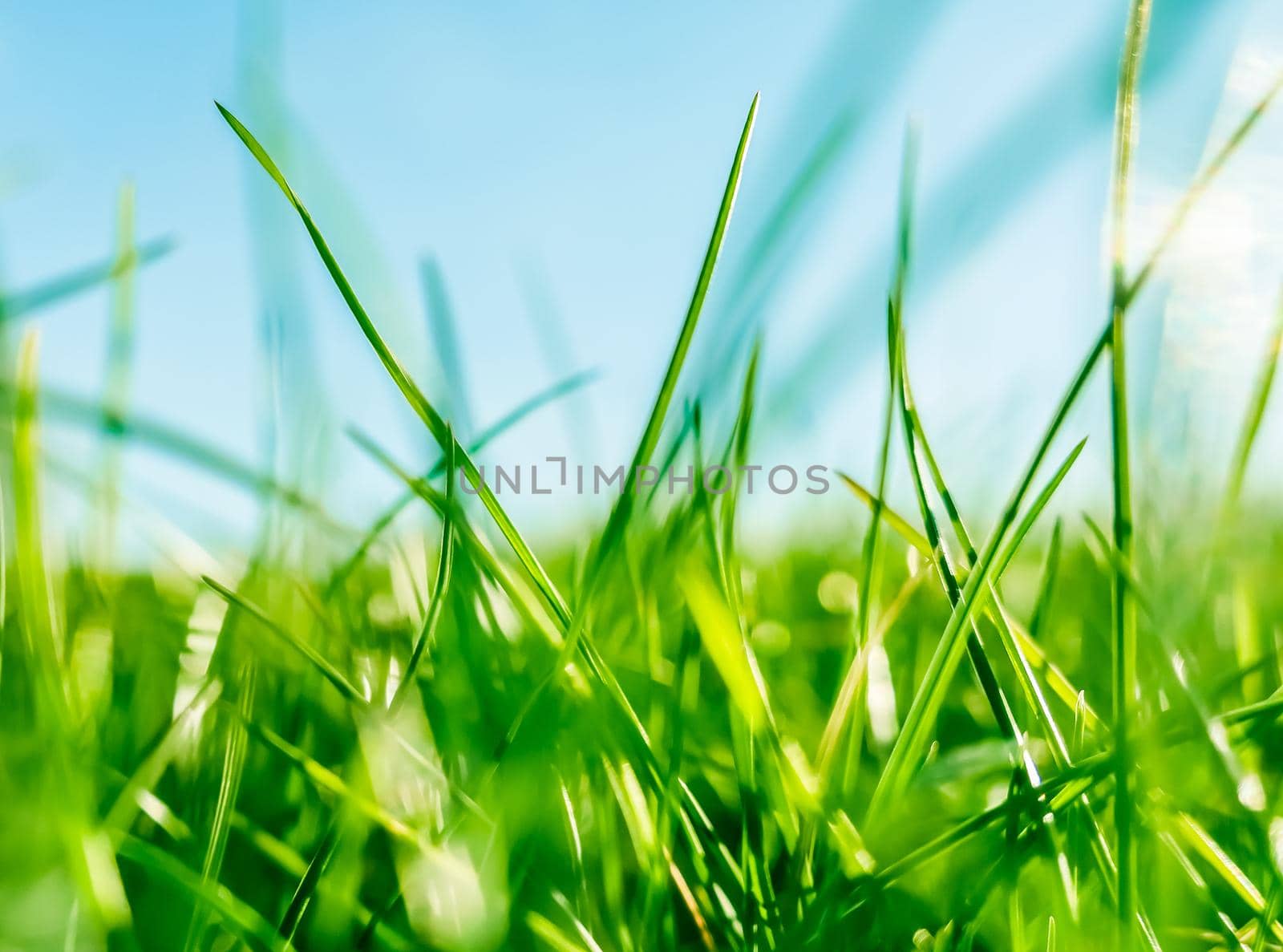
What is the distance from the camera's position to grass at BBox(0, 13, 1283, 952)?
0.23 m

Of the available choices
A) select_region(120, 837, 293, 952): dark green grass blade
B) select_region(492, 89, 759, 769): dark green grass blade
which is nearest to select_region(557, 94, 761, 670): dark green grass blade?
select_region(492, 89, 759, 769): dark green grass blade

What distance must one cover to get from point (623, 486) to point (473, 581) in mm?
101

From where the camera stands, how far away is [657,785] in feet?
0.86

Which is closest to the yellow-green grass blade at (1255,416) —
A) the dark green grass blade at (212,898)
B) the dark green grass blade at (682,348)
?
the dark green grass blade at (682,348)

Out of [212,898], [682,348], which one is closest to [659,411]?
[682,348]

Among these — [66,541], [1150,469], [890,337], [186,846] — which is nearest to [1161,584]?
[1150,469]

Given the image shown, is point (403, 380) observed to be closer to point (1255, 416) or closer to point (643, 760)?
point (643, 760)

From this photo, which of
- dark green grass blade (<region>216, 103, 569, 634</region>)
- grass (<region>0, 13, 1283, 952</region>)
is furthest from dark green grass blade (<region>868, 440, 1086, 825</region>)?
dark green grass blade (<region>216, 103, 569, 634</region>)

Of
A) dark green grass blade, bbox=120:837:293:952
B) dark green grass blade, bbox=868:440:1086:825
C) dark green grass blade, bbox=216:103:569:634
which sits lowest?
dark green grass blade, bbox=120:837:293:952

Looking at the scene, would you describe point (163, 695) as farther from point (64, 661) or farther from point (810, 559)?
point (810, 559)

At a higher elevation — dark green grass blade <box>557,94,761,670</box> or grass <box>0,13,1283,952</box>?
dark green grass blade <box>557,94,761,670</box>

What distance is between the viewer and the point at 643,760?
0.84 feet

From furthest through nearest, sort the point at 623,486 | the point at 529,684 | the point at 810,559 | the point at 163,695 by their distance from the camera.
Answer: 1. the point at 810,559
2. the point at 163,695
3. the point at 529,684
4. the point at 623,486

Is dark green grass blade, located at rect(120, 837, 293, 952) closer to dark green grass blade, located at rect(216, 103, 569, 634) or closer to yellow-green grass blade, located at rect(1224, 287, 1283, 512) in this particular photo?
dark green grass blade, located at rect(216, 103, 569, 634)
